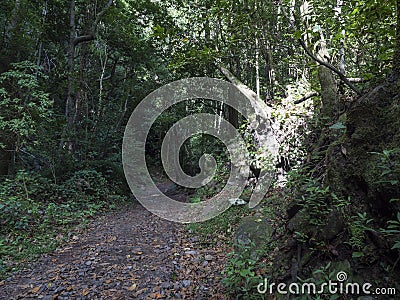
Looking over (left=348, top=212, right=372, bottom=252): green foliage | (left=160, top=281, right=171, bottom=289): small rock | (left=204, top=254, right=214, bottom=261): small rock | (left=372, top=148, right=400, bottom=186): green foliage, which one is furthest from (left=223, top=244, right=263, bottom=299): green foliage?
(left=372, top=148, right=400, bottom=186): green foliage

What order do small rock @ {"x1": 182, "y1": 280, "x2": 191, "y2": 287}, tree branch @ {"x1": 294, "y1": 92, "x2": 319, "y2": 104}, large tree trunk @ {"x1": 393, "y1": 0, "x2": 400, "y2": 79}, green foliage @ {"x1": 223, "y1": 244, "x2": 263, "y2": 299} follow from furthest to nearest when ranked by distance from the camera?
tree branch @ {"x1": 294, "y1": 92, "x2": 319, "y2": 104} → small rock @ {"x1": 182, "y1": 280, "x2": 191, "y2": 287} → green foliage @ {"x1": 223, "y1": 244, "x2": 263, "y2": 299} → large tree trunk @ {"x1": 393, "y1": 0, "x2": 400, "y2": 79}

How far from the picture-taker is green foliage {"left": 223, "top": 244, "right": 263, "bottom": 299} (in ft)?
11.4

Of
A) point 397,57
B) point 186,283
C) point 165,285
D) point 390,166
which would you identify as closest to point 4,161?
point 165,285

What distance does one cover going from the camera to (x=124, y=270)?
16.4ft

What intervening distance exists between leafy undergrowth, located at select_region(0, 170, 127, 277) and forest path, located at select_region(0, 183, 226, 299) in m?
0.46

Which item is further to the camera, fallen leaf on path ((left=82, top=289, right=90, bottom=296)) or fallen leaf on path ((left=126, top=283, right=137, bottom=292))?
fallen leaf on path ((left=126, top=283, right=137, bottom=292))

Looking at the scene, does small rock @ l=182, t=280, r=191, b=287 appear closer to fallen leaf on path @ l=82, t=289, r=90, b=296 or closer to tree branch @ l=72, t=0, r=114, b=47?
fallen leaf on path @ l=82, t=289, r=90, b=296

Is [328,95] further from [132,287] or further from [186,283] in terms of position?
[132,287]

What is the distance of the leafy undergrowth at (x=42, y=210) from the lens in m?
5.91

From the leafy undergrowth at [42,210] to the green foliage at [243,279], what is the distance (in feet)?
13.3

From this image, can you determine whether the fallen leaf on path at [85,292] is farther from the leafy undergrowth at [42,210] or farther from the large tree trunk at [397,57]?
the large tree trunk at [397,57]

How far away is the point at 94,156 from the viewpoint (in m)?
13.8

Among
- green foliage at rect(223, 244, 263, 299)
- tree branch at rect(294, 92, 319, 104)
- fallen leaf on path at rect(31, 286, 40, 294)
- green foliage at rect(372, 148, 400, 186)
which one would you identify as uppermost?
tree branch at rect(294, 92, 319, 104)

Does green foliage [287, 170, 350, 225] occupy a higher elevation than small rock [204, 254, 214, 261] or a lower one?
higher
